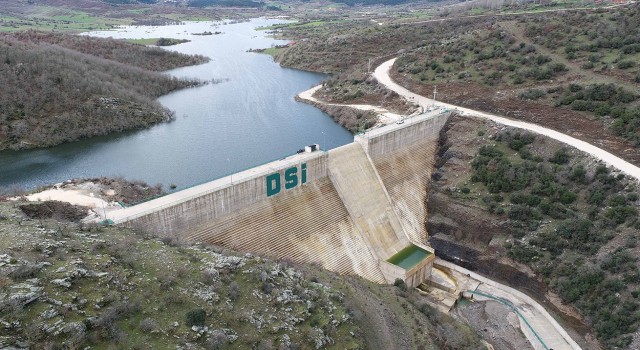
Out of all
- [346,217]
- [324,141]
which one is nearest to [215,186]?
[346,217]

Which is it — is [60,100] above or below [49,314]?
below

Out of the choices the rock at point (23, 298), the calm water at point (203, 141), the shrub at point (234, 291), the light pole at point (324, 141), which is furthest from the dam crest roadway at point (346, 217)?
the calm water at point (203, 141)

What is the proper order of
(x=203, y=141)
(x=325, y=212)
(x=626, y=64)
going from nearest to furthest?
(x=325, y=212), (x=626, y=64), (x=203, y=141)

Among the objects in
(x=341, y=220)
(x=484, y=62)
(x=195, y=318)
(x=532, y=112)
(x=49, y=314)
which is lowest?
(x=341, y=220)

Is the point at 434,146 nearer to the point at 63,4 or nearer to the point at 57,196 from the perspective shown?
the point at 57,196

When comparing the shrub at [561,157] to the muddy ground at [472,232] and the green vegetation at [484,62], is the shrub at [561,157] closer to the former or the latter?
the muddy ground at [472,232]

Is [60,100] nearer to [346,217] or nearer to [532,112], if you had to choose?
[346,217]

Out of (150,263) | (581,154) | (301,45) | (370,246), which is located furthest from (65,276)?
(301,45)

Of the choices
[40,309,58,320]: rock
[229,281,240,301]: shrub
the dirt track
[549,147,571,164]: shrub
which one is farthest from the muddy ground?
[40,309,58,320]: rock
